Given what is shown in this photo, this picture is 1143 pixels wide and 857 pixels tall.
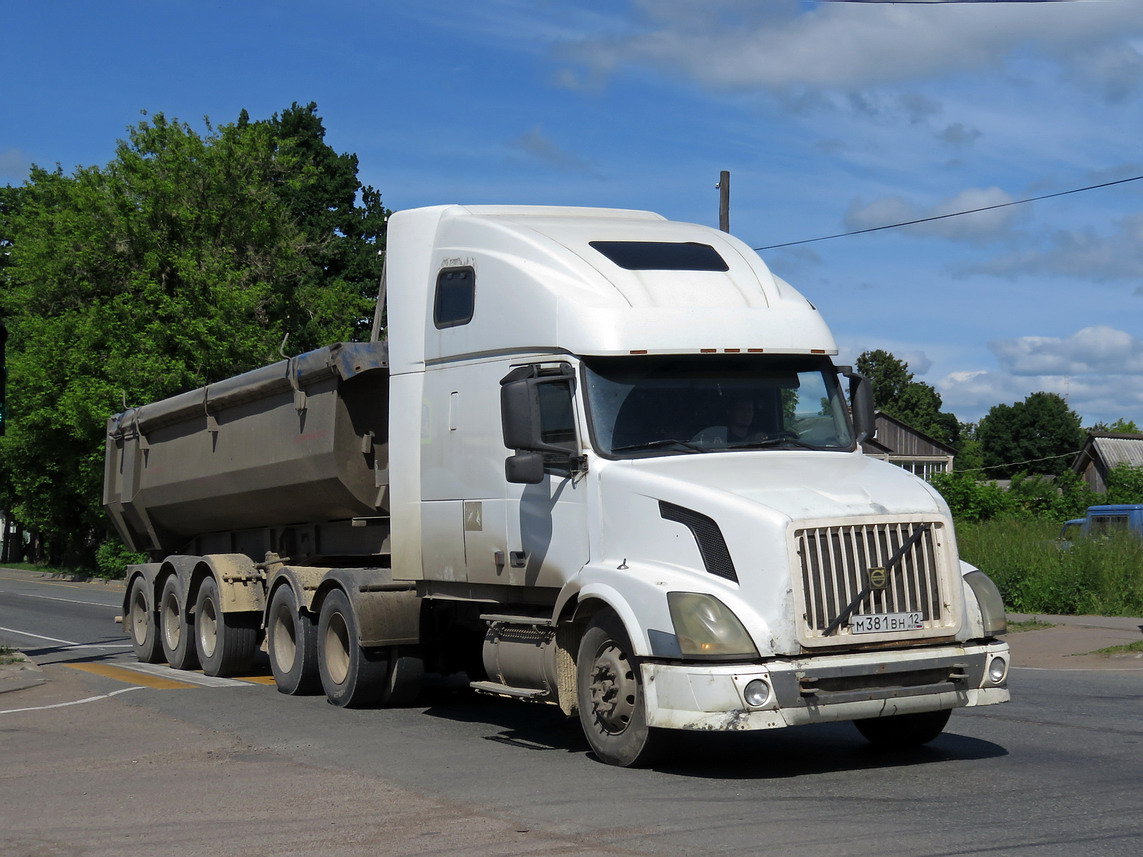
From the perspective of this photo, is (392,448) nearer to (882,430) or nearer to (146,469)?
(146,469)

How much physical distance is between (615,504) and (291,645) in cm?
571

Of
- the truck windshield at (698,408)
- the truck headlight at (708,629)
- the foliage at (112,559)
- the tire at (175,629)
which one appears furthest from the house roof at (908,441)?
the truck headlight at (708,629)

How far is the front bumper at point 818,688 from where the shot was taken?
26.6ft

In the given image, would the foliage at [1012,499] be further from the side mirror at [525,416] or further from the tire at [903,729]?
the side mirror at [525,416]

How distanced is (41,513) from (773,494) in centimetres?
5129

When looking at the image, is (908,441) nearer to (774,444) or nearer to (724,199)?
(724,199)

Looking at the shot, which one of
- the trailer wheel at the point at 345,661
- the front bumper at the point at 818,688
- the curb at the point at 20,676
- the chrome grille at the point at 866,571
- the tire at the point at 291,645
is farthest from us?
the curb at the point at 20,676

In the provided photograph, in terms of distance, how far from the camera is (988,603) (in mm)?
8953

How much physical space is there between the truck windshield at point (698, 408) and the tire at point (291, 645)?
5.07 metres

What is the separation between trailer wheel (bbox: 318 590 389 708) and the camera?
480 inches

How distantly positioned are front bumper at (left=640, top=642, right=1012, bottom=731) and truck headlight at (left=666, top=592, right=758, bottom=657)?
3.8 inches

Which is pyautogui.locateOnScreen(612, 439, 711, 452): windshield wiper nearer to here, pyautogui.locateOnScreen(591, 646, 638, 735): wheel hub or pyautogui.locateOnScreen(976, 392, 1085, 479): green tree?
pyautogui.locateOnScreen(591, 646, 638, 735): wheel hub

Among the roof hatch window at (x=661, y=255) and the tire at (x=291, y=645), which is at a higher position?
the roof hatch window at (x=661, y=255)

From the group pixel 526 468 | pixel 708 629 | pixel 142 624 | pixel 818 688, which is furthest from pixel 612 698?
pixel 142 624
